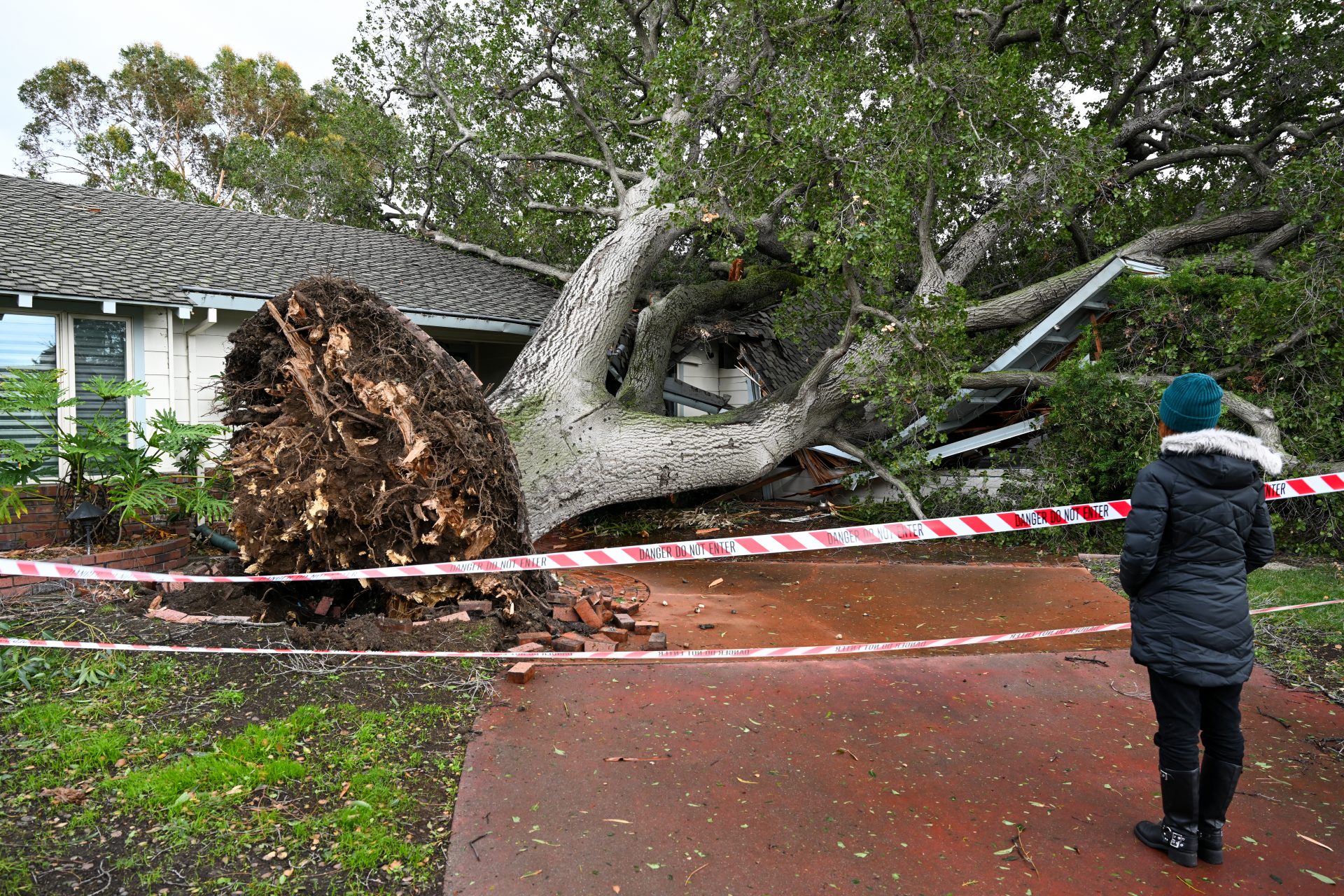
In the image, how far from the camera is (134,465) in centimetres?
576

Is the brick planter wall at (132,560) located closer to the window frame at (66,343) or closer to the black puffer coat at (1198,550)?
the window frame at (66,343)

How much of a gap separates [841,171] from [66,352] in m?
8.44

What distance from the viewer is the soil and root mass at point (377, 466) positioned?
4.91 metres

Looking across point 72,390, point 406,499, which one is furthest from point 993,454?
point 72,390

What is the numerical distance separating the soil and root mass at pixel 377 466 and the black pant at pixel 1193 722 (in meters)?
3.66

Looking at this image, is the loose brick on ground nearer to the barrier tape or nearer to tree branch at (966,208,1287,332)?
the barrier tape

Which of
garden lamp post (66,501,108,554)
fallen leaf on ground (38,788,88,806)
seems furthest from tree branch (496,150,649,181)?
fallen leaf on ground (38,788,88,806)

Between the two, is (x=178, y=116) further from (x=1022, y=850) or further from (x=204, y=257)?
(x=1022, y=850)

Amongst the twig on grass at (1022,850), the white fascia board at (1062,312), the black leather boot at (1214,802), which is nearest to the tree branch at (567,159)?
the white fascia board at (1062,312)

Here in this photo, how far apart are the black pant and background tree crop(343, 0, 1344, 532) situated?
4.98 metres

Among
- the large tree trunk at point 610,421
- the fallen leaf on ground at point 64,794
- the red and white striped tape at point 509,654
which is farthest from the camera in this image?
the large tree trunk at point 610,421

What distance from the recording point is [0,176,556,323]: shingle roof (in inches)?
330

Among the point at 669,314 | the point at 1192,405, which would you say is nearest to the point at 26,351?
the point at 669,314

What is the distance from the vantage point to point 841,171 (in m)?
8.34
